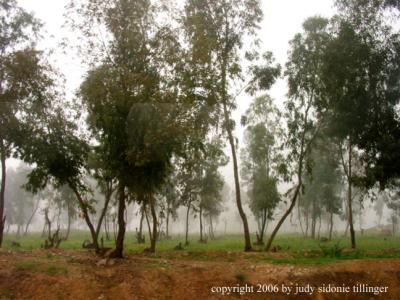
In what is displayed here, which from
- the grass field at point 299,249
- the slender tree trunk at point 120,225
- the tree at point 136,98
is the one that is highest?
the tree at point 136,98

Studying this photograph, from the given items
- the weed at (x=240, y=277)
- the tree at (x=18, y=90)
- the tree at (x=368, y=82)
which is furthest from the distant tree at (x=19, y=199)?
the weed at (x=240, y=277)

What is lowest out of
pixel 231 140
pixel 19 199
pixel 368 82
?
pixel 19 199

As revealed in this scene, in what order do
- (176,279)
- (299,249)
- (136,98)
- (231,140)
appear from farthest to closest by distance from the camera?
(299,249) < (231,140) < (136,98) < (176,279)

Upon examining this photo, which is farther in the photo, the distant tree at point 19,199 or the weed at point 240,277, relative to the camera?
the distant tree at point 19,199

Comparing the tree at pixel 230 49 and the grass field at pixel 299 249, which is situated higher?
the tree at pixel 230 49

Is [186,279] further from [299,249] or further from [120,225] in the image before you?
[299,249]

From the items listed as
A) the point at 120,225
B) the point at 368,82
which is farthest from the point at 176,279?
the point at 368,82

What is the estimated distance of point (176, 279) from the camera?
15336mm

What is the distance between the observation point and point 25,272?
50.5ft

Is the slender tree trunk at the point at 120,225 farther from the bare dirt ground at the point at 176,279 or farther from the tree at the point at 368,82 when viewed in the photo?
the tree at the point at 368,82

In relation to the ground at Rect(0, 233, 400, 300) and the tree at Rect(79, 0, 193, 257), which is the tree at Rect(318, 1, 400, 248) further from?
the tree at Rect(79, 0, 193, 257)

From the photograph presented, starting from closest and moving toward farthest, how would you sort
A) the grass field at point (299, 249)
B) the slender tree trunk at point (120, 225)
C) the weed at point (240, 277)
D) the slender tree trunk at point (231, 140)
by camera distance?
1. the weed at point (240, 277)
2. the slender tree trunk at point (120, 225)
3. the grass field at point (299, 249)
4. the slender tree trunk at point (231, 140)

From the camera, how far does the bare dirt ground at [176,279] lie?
14.3 m

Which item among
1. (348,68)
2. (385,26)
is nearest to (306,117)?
(348,68)
